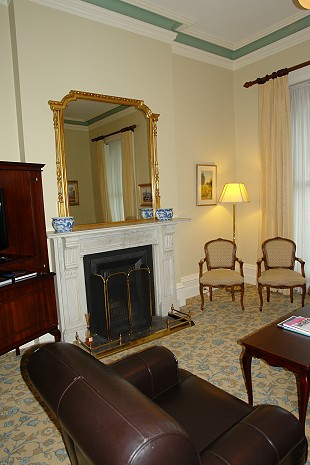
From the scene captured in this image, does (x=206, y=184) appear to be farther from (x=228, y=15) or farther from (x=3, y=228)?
(x=3, y=228)

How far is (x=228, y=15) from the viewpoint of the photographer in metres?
4.01

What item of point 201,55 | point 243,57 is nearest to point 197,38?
point 201,55

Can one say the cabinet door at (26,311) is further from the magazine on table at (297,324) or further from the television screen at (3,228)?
the magazine on table at (297,324)

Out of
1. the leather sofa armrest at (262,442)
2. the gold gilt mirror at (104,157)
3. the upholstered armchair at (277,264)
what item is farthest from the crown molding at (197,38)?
the leather sofa armrest at (262,442)

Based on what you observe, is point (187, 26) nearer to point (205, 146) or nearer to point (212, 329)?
point (205, 146)

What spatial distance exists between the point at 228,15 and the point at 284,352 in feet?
12.9

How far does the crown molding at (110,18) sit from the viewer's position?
3.22 meters

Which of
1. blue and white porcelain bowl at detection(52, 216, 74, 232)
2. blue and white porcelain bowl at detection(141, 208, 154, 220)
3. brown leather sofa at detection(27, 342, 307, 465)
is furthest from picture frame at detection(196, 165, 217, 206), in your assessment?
brown leather sofa at detection(27, 342, 307, 465)

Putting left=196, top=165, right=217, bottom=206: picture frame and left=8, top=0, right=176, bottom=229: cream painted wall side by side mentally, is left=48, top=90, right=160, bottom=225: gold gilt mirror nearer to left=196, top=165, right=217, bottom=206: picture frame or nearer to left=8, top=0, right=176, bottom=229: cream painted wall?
left=8, top=0, right=176, bottom=229: cream painted wall

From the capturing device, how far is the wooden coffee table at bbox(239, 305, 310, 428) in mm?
1877

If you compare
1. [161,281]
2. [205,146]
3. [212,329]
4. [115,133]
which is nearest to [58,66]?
[115,133]

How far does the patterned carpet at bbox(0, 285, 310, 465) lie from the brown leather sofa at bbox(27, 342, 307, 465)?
31.1 inches

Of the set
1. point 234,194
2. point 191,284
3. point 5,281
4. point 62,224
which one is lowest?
point 191,284

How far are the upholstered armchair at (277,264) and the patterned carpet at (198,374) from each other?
1.17 ft
